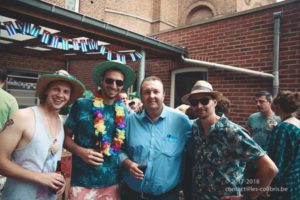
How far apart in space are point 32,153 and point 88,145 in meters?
0.53

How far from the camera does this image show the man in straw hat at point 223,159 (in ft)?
6.39

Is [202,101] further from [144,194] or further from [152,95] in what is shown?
[144,194]

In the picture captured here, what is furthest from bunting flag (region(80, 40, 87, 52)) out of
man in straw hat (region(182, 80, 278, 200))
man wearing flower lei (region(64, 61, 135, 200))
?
man in straw hat (region(182, 80, 278, 200))

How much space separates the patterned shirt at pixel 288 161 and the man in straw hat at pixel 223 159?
0.66m

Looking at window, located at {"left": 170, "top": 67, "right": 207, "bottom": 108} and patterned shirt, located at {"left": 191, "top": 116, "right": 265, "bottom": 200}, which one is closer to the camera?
patterned shirt, located at {"left": 191, "top": 116, "right": 265, "bottom": 200}

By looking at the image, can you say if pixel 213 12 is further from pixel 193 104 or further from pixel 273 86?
pixel 193 104

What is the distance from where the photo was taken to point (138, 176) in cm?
210

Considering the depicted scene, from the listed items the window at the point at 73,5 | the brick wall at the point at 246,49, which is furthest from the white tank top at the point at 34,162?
the window at the point at 73,5

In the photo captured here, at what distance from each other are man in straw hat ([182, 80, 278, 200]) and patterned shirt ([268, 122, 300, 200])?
660 mm

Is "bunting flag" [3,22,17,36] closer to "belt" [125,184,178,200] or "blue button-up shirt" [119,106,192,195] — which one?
"blue button-up shirt" [119,106,192,195]

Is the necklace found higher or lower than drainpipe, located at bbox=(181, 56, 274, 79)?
lower

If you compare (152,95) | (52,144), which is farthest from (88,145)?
(152,95)

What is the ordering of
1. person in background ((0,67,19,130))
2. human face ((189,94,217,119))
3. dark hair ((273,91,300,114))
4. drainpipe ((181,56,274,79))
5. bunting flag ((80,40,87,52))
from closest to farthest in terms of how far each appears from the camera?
human face ((189,94,217,119))
dark hair ((273,91,300,114))
person in background ((0,67,19,130))
drainpipe ((181,56,274,79))
bunting flag ((80,40,87,52))

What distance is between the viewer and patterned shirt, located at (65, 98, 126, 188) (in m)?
2.20
